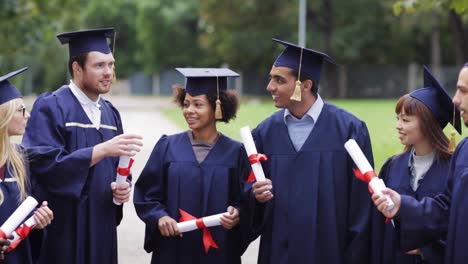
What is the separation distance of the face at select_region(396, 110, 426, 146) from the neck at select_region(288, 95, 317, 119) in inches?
22.9

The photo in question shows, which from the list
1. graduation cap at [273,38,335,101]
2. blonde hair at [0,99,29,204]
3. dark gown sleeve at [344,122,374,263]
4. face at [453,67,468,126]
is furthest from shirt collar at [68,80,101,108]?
face at [453,67,468,126]

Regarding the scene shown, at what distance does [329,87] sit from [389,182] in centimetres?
4096

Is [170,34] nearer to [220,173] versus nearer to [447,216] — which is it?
[220,173]

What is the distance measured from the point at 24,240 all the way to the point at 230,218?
4.05 feet

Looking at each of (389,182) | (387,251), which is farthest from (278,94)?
(387,251)

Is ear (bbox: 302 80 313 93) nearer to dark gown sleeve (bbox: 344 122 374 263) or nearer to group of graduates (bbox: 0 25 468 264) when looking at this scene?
group of graduates (bbox: 0 25 468 264)

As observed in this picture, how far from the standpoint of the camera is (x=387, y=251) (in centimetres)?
485

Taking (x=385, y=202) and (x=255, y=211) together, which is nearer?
(x=385, y=202)

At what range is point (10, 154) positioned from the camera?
4430 mm

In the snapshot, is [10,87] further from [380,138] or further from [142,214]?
[380,138]

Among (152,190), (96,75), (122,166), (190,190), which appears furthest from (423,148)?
(96,75)

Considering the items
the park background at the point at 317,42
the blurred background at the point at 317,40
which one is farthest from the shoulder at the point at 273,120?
the blurred background at the point at 317,40

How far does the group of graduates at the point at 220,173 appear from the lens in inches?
186

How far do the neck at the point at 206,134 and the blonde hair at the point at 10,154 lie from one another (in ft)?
3.85
